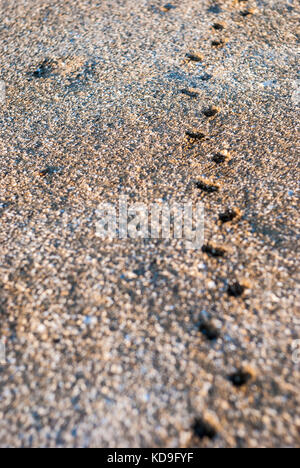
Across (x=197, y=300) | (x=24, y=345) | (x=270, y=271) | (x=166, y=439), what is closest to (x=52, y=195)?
(x=24, y=345)

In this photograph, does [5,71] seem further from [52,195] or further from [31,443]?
[31,443]

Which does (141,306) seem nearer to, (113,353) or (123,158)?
(113,353)

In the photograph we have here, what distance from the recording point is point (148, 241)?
2.62 m

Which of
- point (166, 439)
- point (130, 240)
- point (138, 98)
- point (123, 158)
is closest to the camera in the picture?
point (166, 439)

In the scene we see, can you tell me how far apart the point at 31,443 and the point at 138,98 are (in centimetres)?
291

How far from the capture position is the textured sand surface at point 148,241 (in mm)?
1935

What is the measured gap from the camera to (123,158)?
318cm

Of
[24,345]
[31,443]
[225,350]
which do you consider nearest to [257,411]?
[225,350]

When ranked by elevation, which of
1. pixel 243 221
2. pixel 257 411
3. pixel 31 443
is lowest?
pixel 31 443

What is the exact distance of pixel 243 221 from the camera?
2662 millimetres

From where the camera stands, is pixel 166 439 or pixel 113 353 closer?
pixel 166 439

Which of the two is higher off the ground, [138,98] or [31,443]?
[138,98]

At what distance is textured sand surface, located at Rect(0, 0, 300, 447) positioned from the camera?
6.35 feet

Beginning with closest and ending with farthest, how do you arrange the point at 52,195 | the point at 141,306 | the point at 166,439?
the point at 166,439 < the point at 141,306 < the point at 52,195
